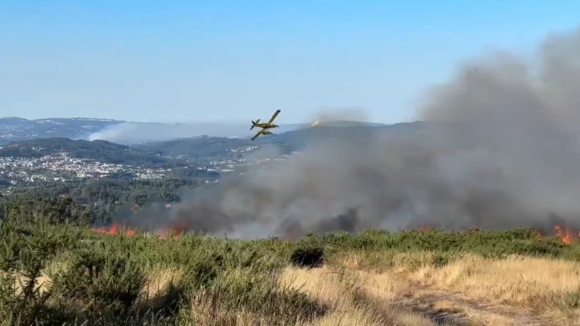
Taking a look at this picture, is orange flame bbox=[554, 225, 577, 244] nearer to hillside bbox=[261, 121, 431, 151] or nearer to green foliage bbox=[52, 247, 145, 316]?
green foliage bbox=[52, 247, 145, 316]

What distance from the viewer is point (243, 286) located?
6797 millimetres

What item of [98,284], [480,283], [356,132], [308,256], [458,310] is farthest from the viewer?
[356,132]

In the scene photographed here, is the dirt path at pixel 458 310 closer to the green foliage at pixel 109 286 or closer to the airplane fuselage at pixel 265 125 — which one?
the green foliage at pixel 109 286

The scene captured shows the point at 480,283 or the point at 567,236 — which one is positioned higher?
the point at 480,283

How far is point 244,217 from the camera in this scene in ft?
212

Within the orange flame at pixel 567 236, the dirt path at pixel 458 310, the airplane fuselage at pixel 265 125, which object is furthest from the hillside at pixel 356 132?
the airplane fuselage at pixel 265 125

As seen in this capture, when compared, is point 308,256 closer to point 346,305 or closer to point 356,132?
point 346,305

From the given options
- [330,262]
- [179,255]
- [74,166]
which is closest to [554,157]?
[330,262]

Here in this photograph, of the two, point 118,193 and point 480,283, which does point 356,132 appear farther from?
point 480,283

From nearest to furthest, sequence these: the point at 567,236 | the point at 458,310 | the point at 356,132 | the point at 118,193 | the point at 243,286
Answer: the point at 243,286 < the point at 458,310 < the point at 567,236 < the point at 356,132 < the point at 118,193

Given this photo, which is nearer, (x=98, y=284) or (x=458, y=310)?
(x=98, y=284)

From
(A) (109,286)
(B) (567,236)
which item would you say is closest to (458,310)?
(A) (109,286)

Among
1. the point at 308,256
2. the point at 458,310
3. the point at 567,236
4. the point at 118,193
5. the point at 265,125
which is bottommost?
the point at 118,193

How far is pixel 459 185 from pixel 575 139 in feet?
55.7
